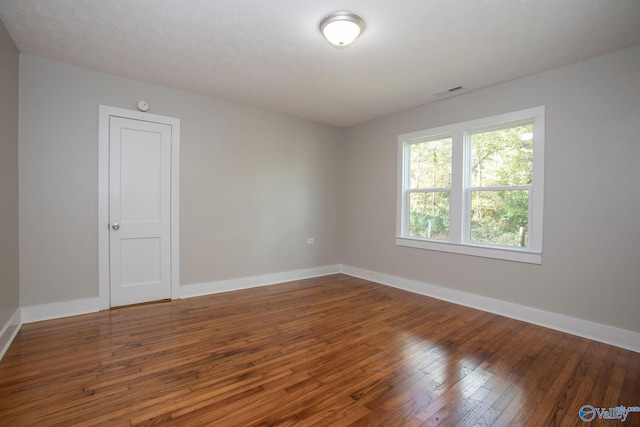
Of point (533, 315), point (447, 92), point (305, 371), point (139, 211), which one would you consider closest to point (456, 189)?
point (447, 92)

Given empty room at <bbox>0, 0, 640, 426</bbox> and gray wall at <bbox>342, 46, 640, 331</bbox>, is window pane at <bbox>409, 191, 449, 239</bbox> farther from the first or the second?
gray wall at <bbox>342, 46, 640, 331</bbox>

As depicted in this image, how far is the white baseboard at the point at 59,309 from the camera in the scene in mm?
3086

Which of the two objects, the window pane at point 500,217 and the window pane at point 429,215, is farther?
the window pane at point 429,215

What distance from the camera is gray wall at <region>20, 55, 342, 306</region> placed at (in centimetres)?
312

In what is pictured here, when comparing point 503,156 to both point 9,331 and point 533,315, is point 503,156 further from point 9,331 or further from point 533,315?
point 9,331

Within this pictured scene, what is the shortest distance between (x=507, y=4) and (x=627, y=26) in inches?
44.4

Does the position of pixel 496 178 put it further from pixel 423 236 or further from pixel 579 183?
pixel 423 236

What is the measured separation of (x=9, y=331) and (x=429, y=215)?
190 inches

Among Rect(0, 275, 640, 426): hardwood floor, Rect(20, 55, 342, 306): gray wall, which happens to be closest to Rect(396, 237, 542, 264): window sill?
Rect(0, 275, 640, 426): hardwood floor

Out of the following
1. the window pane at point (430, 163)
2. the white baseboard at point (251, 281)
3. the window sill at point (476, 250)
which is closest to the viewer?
the window sill at point (476, 250)

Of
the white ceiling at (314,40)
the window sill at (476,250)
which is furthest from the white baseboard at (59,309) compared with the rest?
the window sill at (476,250)

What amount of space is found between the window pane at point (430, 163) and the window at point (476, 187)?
0.05 feet

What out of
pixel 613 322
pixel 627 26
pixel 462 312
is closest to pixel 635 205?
pixel 613 322

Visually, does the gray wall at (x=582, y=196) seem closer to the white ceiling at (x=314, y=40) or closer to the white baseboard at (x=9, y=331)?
the white ceiling at (x=314, y=40)
